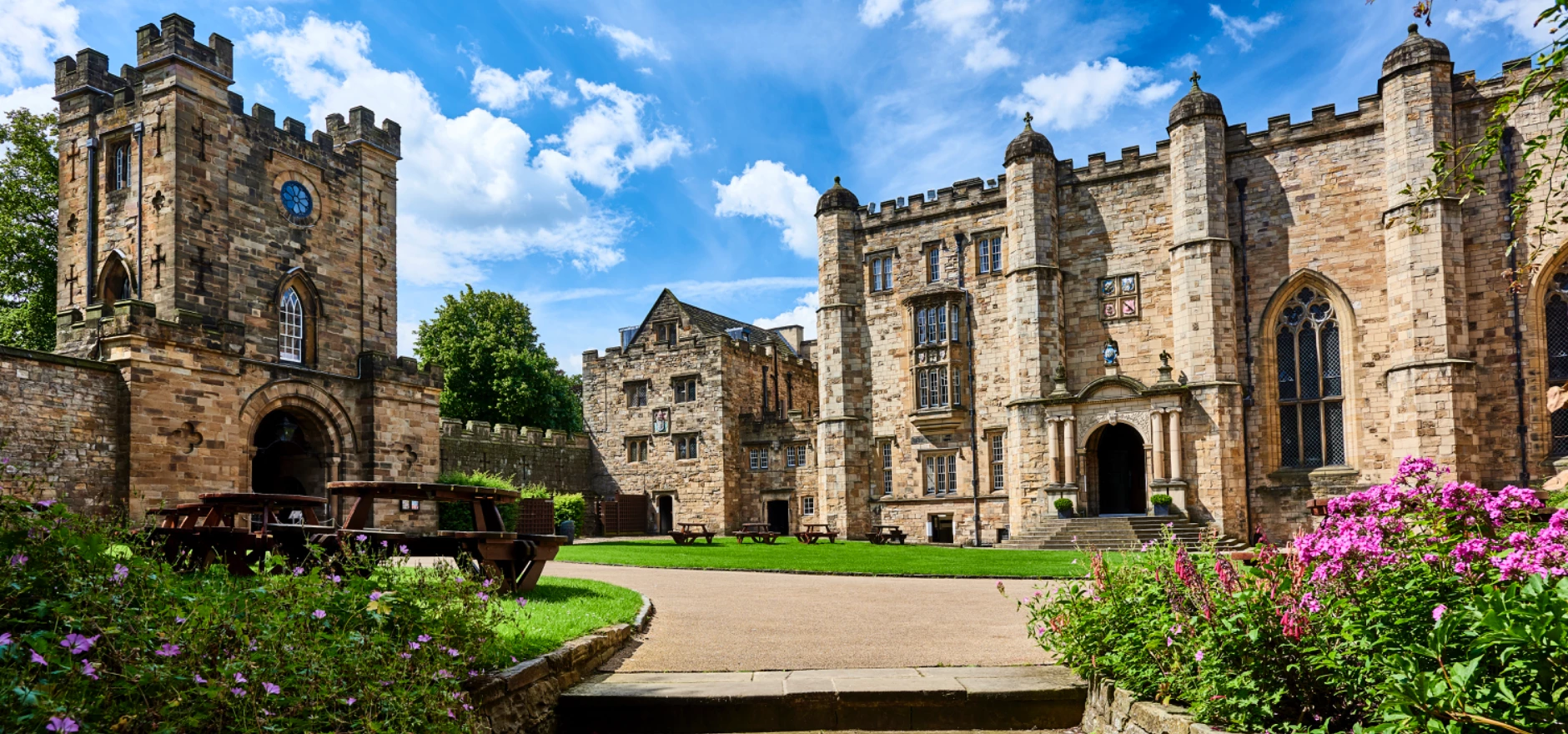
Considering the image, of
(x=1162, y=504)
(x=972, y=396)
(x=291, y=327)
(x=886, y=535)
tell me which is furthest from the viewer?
(x=972, y=396)

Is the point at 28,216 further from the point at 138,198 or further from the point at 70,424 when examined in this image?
the point at 70,424

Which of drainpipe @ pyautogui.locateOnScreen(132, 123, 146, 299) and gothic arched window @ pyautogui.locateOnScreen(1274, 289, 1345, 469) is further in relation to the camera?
gothic arched window @ pyautogui.locateOnScreen(1274, 289, 1345, 469)

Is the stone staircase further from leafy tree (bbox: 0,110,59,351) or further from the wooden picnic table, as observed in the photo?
leafy tree (bbox: 0,110,59,351)

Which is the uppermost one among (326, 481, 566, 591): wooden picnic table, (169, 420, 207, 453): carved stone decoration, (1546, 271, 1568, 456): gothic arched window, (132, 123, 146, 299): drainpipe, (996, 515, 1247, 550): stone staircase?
(132, 123, 146, 299): drainpipe

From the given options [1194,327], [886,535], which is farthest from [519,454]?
[1194,327]

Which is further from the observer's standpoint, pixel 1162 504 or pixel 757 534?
pixel 757 534

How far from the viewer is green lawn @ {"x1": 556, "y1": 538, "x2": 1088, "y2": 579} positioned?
59.8 feet

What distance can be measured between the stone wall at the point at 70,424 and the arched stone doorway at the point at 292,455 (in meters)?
4.72

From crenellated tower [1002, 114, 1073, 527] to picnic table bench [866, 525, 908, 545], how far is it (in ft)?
12.2

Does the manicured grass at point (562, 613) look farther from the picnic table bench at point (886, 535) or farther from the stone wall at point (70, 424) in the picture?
the picnic table bench at point (886, 535)

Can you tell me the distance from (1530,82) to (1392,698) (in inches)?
146

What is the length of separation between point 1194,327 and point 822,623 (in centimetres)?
2059

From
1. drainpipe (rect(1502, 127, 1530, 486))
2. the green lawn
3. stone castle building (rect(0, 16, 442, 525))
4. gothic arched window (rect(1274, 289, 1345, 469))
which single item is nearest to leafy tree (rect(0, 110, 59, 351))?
stone castle building (rect(0, 16, 442, 525))

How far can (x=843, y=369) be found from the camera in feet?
111
